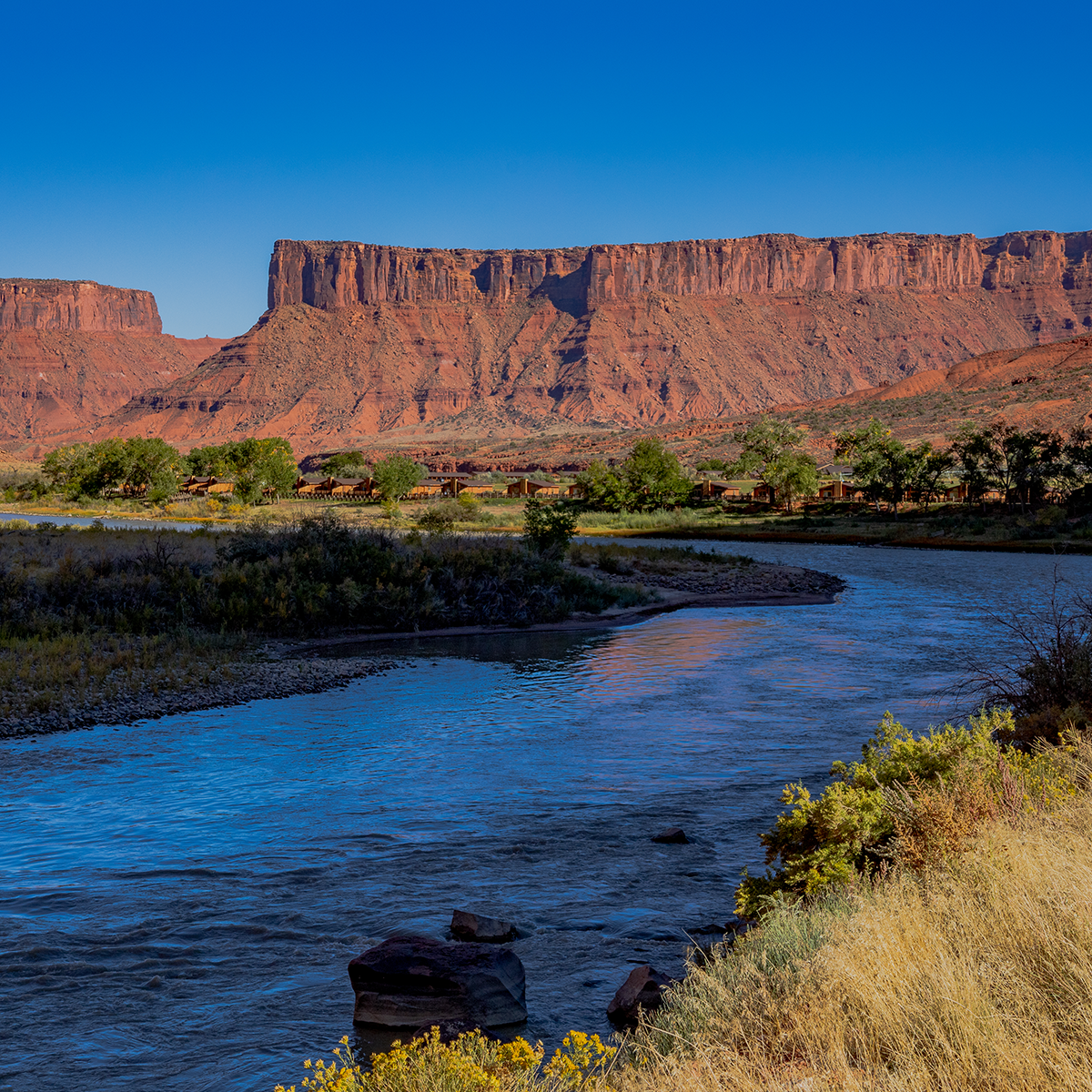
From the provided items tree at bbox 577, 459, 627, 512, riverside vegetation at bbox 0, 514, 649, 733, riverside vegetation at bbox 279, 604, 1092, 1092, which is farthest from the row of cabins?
riverside vegetation at bbox 279, 604, 1092, 1092

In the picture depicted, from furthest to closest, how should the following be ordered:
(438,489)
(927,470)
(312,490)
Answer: (312,490), (438,489), (927,470)

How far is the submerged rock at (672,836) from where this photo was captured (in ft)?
30.1

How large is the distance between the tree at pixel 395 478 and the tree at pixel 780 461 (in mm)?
26180

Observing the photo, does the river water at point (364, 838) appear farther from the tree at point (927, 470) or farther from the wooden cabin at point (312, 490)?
the wooden cabin at point (312, 490)

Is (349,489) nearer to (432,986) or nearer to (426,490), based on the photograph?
(426,490)

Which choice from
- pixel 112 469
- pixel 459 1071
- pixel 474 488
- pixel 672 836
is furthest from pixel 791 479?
pixel 459 1071

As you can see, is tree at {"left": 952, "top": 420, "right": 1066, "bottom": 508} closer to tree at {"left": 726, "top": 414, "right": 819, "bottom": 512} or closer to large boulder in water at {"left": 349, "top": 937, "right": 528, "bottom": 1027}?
tree at {"left": 726, "top": 414, "right": 819, "bottom": 512}

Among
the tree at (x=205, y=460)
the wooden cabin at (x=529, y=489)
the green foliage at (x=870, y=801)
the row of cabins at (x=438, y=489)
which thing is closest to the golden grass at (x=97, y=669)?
the green foliage at (x=870, y=801)

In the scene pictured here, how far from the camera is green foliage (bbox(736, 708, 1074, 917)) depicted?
20.5 ft

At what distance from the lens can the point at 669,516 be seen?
63.7 meters

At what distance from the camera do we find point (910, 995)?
13.5 ft

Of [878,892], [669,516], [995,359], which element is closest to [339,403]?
[995,359]

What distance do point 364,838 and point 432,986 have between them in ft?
13.1

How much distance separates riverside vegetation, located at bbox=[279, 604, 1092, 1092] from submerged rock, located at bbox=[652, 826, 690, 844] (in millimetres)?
2503
